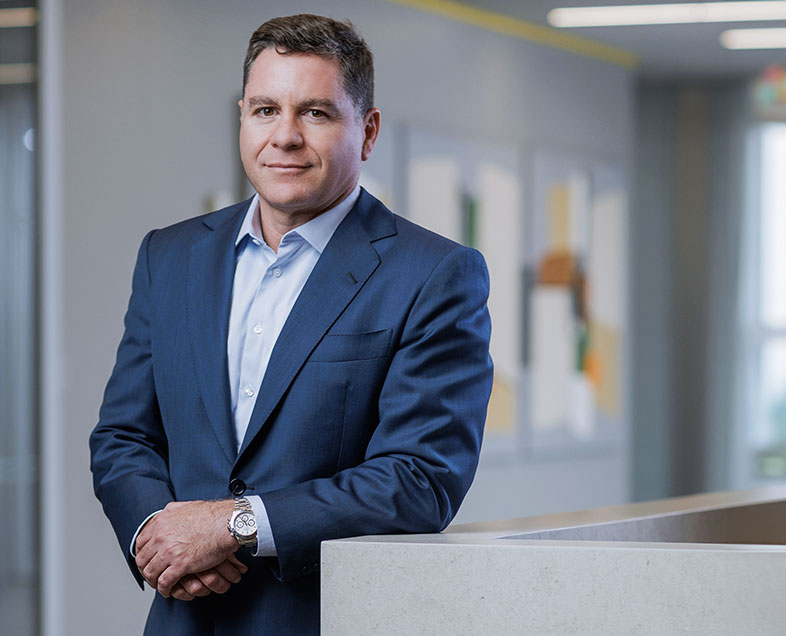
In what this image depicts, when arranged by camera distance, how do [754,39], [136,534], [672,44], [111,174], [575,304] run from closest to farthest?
1. [136,534]
2. [111,174]
3. [575,304]
4. [754,39]
5. [672,44]

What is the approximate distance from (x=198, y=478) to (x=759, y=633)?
807 mm

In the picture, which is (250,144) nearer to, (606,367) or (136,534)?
(136,534)

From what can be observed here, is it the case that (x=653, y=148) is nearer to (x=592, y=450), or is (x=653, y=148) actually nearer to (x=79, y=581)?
(x=592, y=450)

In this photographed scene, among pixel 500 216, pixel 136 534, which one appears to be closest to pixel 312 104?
pixel 136 534

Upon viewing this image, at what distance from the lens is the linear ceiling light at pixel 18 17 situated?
4035 millimetres

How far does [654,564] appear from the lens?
124cm

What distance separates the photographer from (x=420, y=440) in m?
1.59

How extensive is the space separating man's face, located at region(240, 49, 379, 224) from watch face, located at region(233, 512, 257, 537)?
450 mm

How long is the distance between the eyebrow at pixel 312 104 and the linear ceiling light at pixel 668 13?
16.2ft

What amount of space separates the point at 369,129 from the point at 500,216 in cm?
466

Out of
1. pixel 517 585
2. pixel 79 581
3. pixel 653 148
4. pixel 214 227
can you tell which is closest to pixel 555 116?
pixel 653 148

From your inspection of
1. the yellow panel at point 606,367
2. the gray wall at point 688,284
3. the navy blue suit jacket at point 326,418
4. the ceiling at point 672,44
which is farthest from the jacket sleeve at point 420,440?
the gray wall at point 688,284

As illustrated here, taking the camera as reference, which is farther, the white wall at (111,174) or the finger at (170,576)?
the white wall at (111,174)

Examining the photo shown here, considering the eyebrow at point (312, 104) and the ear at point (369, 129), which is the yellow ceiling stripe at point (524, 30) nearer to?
the ear at point (369, 129)
